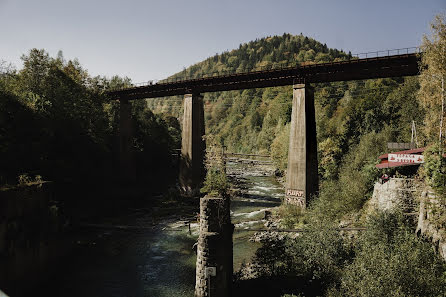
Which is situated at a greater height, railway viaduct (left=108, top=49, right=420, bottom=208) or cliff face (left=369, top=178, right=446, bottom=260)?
railway viaduct (left=108, top=49, right=420, bottom=208)

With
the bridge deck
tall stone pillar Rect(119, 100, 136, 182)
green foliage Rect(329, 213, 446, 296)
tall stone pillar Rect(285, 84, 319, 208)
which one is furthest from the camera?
tall stone pillar Rect(119, 100, 136, 182)

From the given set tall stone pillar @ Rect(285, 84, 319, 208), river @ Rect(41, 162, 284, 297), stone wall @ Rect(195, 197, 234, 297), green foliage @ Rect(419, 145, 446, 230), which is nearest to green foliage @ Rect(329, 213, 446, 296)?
green foliage @ Rect(419, 145, 446, 230)

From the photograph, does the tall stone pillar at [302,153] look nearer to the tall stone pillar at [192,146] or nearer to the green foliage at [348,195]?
the green foliage at [348,195]

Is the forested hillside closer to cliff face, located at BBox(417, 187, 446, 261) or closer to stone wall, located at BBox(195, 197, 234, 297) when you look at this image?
stone wall, located at BBox(195, 197, 234, 297)

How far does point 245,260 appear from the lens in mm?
17594

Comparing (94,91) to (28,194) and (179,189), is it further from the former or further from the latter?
(28,194)

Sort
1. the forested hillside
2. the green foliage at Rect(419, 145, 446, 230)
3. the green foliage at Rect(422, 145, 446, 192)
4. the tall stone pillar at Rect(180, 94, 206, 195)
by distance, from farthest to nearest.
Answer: the tall stone pillar at Rect(180, 94, 206, 195) < the forested hillside < the green foliage at Rect(422, 145, 446, 192) < the green foliage at Rect(419, 145, 446, 230)

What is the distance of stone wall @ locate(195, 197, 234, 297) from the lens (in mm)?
12469

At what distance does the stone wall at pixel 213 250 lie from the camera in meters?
12.5

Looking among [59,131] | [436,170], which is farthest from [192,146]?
[436,170]

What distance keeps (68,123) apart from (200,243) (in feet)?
74.4

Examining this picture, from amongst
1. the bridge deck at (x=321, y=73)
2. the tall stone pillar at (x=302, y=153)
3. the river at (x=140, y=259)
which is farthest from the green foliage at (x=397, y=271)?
the bridge deck at (x=321, y=73)

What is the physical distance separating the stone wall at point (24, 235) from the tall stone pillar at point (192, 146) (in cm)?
1942

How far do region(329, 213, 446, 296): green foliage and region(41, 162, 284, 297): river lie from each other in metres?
7.23
